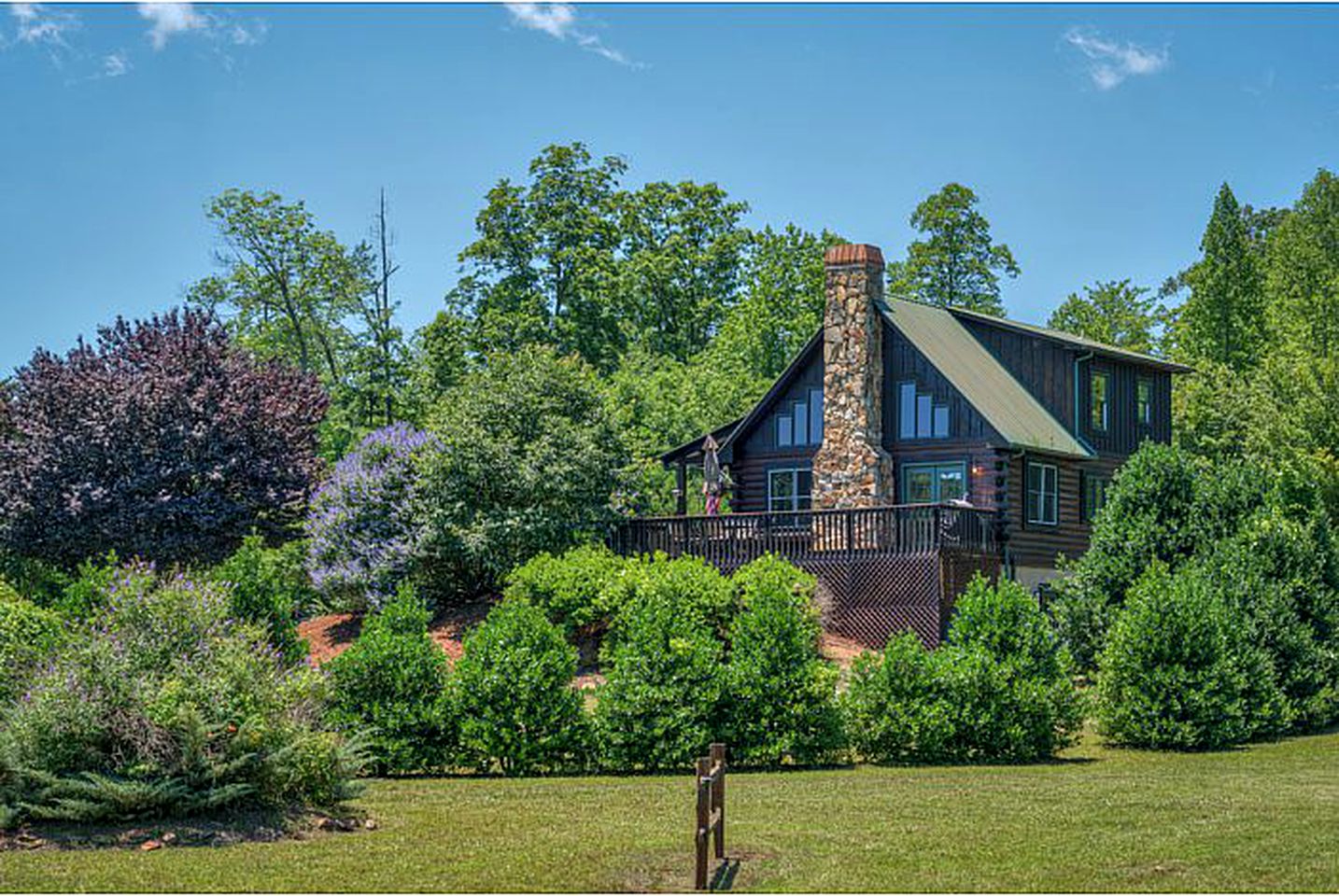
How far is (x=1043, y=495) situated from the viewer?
38406 millimetres

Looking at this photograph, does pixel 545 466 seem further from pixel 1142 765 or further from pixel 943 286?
pixel 943 286

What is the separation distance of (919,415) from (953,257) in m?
23.6

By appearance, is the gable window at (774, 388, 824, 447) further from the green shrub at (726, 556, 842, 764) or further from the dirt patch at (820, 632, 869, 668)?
the green shrub at (726, 556, 842, 764)

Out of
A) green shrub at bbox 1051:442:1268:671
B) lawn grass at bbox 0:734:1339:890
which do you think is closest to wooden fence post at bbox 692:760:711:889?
lawn grass at bbox 0:734:1339:890

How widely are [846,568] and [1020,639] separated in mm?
11129

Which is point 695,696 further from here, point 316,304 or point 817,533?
point 316,304

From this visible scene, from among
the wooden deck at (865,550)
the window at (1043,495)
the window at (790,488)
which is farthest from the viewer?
the window at (790,488)

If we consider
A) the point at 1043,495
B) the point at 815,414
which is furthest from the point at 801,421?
the point at 1043,495

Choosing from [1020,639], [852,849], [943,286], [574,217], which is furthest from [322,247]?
[852,849]

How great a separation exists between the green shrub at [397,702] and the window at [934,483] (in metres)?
18.9

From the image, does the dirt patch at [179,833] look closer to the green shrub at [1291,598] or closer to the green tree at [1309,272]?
the green shrub at [1291,598]

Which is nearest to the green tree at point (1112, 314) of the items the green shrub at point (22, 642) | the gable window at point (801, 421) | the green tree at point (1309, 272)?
the green tree at point (1309, 272)

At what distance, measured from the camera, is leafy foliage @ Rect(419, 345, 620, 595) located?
32719 mm

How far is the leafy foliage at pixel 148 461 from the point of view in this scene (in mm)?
36688
